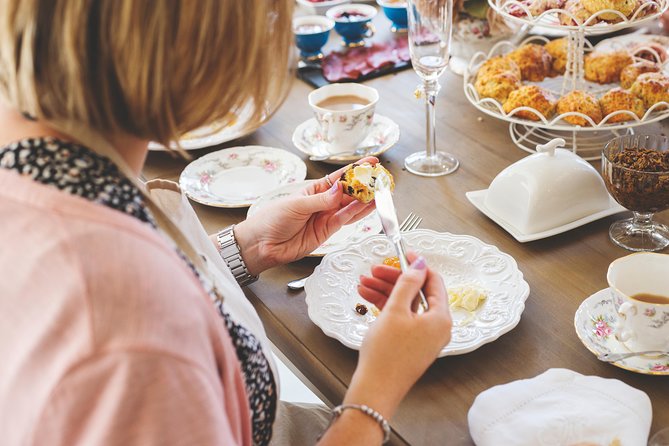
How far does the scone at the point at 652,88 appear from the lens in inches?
52.1

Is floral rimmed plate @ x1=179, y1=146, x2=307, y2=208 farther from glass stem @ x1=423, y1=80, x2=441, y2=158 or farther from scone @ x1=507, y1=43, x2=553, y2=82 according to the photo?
scone @ x1=507, y1=43, x2=553, y2=82

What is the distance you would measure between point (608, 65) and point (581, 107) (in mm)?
237

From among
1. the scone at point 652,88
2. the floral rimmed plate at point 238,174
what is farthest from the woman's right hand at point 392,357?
the scone at point 652,88

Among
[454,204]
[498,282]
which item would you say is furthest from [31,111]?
[454,204]

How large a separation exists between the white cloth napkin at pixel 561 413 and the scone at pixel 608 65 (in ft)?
2.89

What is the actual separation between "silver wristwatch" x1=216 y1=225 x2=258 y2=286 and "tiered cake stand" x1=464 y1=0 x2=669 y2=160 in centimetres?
55

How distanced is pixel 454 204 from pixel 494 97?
0.28m

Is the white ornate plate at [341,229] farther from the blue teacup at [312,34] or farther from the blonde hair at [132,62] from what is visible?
the blue teacup at [312,34]

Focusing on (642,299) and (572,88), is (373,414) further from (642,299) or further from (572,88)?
(572,88)

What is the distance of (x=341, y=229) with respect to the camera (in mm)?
1226

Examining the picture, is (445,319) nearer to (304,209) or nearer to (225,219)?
(304,209)

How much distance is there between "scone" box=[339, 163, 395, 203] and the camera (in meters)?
1.10

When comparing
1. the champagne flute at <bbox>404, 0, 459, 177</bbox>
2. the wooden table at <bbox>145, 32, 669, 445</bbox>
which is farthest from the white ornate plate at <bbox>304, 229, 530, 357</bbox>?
the champagne flute at <bbox>404, 0, 459, 177</bbox>

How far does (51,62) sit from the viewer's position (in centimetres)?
61
